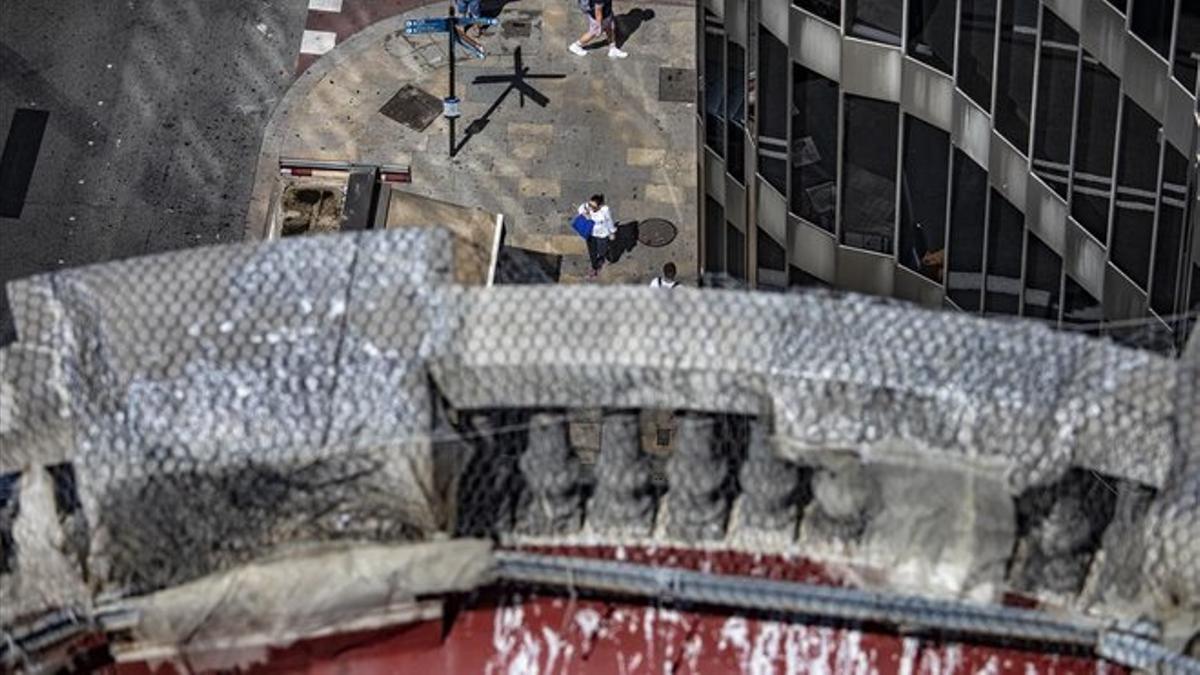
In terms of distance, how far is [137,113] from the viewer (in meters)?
41.5

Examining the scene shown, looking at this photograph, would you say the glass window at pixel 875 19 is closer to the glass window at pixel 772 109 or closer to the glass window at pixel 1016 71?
the glass window at pixel 772 109

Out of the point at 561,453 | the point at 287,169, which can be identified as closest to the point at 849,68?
the point at 287,169

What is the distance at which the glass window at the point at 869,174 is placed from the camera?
29.0 m

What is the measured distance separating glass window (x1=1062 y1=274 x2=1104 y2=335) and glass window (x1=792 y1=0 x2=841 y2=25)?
14.0 ft

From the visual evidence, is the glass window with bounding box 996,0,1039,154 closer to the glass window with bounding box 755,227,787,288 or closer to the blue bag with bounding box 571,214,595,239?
the glass window with bounding box 755,227,787,288

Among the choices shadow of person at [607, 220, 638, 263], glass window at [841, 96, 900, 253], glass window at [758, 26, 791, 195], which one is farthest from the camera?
shadow of person at [607, 220, 638, 263]

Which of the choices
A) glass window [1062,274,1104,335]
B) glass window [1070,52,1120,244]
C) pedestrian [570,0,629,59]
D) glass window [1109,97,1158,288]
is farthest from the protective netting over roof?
pedestrian [570,0,629,59]

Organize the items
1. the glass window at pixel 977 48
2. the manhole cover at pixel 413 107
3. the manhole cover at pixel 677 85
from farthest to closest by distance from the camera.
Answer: the manhole cover at pixel 677 85, the manhole cover at pixel 413 107, the glass window at pixel 977 48

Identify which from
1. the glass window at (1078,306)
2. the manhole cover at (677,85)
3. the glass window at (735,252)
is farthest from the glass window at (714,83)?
the manhole cover at (677,85)

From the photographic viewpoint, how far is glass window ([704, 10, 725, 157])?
3150 centimetres

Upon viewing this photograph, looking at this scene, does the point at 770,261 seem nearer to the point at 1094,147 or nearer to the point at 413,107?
the point at 1094,147

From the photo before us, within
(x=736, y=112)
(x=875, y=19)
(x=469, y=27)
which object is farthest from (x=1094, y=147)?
(x=469, y=27)

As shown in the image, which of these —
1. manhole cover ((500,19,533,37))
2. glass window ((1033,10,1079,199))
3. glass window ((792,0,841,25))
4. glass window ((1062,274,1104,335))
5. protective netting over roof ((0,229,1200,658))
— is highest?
manhole cover ((500,19,533,37))

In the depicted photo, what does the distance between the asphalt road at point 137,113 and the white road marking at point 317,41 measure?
0.19 m
